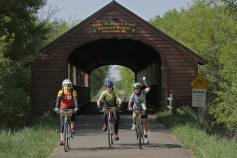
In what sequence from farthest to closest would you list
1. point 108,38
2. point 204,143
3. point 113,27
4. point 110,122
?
1. point 108,38
2. point 113,27
3. point 110,122
4. point 204,143

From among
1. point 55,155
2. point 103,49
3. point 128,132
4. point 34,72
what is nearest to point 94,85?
point 103,49

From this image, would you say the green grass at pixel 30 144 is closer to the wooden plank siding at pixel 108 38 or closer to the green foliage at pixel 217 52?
the wooden plank siding at pixel 108 38

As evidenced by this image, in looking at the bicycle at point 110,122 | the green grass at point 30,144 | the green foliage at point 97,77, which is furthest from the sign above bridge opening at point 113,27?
the green foliage at point 97,77

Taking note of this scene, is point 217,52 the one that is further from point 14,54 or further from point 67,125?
point 67,125

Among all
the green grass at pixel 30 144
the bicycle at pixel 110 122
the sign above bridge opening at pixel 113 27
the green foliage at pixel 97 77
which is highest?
the sign above bridge opening at pixel 113 27

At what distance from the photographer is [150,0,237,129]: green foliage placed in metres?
23.0

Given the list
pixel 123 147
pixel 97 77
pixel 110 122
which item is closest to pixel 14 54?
pixel 110 122

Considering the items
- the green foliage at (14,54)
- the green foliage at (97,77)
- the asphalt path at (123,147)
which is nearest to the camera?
the asphalt path at (123,147)

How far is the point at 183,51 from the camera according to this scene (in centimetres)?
2128

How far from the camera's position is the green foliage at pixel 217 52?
75.5ft

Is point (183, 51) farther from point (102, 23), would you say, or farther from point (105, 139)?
point (105, 139)

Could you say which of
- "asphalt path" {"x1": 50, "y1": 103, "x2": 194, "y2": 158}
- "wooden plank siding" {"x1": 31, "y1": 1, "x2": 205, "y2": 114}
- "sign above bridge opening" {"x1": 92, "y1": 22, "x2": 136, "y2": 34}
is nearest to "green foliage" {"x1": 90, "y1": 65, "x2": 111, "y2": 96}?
"wooden plank siding" {"x1": 31, "y1": 1, "x2": 205, "y2": 114}

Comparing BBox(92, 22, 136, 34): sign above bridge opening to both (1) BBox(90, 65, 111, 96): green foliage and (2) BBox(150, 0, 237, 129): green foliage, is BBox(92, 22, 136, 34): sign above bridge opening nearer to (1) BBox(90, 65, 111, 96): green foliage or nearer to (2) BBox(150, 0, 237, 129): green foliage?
(2) BBox(150, 0, 237, 129): green foliage

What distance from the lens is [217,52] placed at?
32500 mm
